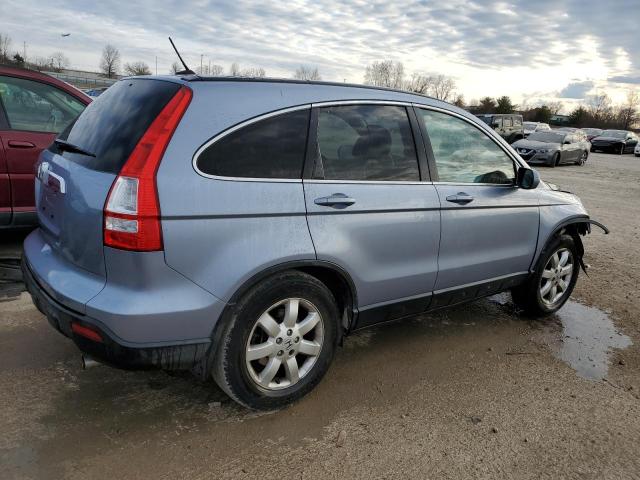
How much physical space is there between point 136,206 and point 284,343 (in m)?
1.07

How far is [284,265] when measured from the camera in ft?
8.84

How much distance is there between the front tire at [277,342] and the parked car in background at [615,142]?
1467 inches

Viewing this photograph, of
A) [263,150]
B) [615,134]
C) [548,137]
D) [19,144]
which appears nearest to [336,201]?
[263,150]

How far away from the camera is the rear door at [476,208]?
11.5 feet

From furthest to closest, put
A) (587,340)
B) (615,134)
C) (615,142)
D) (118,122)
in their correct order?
(615,134)
(615,142)
(587,340)
(118,122)

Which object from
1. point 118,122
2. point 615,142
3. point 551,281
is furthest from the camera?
point 615,142

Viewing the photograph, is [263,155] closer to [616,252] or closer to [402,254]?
[402,254]

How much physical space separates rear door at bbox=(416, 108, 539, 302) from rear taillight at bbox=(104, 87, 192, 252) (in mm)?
1856

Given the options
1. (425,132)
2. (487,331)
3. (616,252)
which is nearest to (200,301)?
(425,132)

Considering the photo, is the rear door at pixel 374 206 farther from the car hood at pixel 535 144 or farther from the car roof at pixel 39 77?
the car hood at pixel 535 144

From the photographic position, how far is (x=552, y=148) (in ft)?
65.3

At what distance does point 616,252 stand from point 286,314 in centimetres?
598

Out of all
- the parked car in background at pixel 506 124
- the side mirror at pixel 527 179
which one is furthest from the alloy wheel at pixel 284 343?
the parked car in background at pixel 506 124

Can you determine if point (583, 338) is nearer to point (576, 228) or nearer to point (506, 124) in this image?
point (576, 228)
